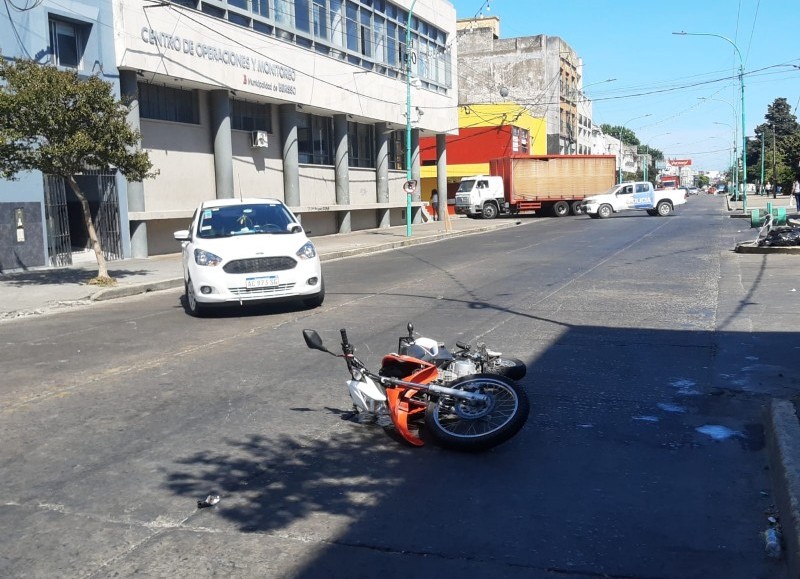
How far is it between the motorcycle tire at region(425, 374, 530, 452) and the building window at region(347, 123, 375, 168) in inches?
1244

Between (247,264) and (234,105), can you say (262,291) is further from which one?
(234,105)

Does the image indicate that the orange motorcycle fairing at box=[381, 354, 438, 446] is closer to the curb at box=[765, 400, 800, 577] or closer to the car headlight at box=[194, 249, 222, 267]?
the curb at box=[765, 400, 800, 577]

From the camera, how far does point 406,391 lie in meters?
5.66

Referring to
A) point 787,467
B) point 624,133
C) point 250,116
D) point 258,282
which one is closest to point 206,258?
point 258,282

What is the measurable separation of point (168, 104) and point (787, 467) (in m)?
22.7

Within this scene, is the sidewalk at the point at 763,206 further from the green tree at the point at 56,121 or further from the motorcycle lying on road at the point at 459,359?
the motorcycle lying on road at the point at 459,359

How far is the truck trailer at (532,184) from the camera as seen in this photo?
4772cm

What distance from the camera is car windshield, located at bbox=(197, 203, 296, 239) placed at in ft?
41.4

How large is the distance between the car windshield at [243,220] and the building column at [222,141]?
12958 mm

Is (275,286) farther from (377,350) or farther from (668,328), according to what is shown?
(668,328)

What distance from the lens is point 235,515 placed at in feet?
14.4

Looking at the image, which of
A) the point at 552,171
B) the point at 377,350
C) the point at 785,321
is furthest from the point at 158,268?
the point at 552,171

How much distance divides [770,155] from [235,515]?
96620 millimetres

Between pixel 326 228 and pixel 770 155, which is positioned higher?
pixel 770 155
